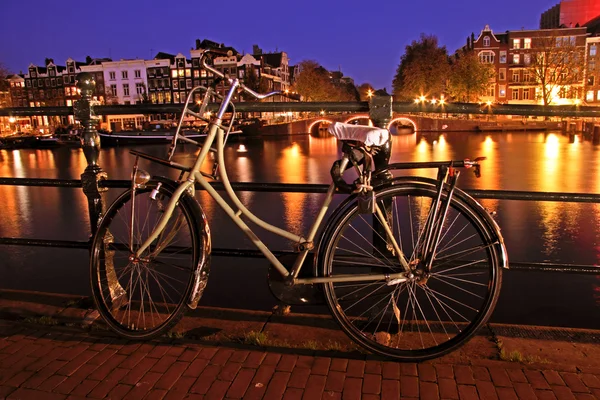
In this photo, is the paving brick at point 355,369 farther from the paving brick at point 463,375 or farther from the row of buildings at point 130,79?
the row of buildings at point 130,79

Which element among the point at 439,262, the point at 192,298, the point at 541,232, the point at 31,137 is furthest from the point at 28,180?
the point at 31,137

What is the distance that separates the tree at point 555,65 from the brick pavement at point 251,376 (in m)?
62.5

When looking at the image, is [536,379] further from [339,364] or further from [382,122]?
[382,122]

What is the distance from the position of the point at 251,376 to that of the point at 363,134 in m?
1.23

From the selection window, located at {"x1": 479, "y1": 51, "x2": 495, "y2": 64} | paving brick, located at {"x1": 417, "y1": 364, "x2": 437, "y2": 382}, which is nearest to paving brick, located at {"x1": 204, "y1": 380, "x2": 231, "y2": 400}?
paving brick, located at {"x1": 417, "y1": 364, "x2": 437, "y2": 382}

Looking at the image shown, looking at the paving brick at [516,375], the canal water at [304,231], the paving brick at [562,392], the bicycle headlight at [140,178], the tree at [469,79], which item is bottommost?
the canal water at [304,231]

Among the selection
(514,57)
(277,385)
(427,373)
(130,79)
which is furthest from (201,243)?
(130,79)

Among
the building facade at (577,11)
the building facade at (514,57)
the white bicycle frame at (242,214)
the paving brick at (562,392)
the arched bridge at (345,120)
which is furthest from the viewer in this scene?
the building facade at (577,11)

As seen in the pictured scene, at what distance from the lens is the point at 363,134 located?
7.71 feet

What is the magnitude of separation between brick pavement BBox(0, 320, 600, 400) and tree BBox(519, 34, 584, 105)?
205 ft

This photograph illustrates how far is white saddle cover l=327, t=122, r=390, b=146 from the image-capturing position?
2338mm

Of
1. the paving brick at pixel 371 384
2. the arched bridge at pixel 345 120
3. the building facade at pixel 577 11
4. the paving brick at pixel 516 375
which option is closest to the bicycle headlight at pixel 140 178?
the paving brick at pixel 371 384

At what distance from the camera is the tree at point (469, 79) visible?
5703 centimetres

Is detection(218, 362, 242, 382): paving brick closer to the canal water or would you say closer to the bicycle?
the bicycle
